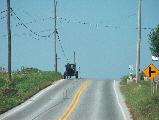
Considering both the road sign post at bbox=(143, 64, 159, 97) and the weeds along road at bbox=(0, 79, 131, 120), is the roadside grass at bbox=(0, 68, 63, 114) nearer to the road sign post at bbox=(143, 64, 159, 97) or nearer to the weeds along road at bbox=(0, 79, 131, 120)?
the weeds along road at bbox=(0, 79, 131, 120)

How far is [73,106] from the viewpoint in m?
28.3

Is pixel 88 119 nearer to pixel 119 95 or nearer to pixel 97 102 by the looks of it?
pixel 97 102

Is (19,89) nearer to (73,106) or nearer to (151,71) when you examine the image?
(73,106)

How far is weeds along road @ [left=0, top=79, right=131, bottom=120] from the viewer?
78.0ft

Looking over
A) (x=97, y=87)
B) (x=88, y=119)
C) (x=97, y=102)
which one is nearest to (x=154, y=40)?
(x=97, y=87)

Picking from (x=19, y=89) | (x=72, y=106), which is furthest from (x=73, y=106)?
(x=19, y=89)

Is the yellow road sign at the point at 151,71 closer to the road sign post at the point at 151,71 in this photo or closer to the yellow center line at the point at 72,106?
the road sign post at the point at 151,71

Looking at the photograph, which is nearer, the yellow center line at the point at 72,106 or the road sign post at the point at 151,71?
the yellow center line at the point at 72,106

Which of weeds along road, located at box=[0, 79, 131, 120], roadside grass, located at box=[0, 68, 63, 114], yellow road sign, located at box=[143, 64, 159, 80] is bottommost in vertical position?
weeds along road, located at box=[0, 79, 131, 120]

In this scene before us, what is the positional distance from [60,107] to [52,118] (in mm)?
5068

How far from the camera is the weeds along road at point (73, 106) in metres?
23.8

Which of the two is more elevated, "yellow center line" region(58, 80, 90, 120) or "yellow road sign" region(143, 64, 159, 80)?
"yellow road sign" region(143, 64, 159, 80)

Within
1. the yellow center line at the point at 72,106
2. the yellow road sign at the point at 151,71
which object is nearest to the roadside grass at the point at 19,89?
the yellow center line at the point at 72,106

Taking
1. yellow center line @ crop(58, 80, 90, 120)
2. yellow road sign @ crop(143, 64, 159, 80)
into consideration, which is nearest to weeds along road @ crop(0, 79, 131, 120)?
yellow center line @ crop(58, 80, 90, 120)
